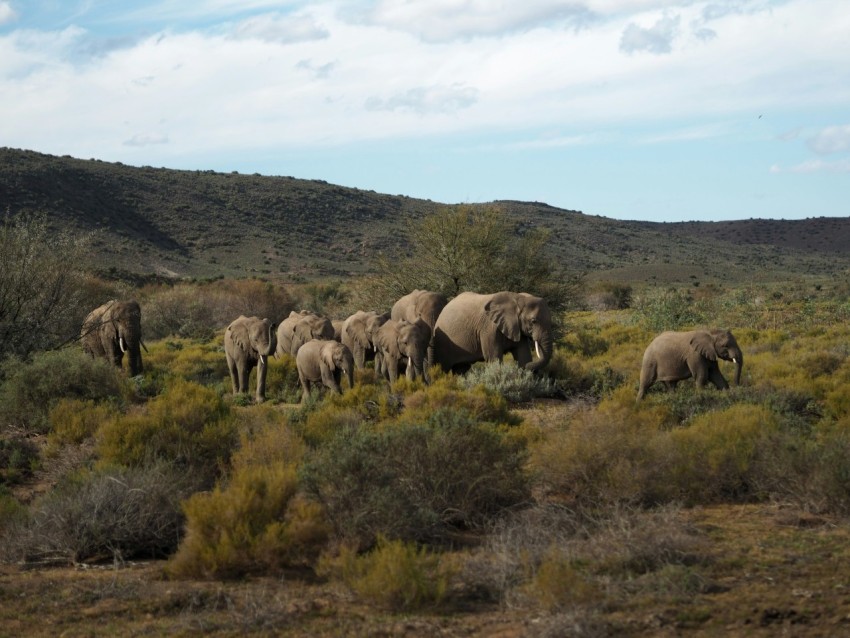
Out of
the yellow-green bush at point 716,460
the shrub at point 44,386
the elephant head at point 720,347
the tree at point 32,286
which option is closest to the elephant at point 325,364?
the shrub at point 44,386

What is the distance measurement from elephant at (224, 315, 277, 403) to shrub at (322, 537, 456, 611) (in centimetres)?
1107

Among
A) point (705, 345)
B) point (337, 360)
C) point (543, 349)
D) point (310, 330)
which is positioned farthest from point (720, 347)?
point (310, 330)

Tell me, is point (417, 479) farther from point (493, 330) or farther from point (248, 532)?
point (493, 330)

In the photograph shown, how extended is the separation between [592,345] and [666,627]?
18.5 meters

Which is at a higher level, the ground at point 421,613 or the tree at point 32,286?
the tree at point 32,286

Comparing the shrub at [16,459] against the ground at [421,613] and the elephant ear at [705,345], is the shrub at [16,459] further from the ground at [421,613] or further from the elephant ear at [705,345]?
the elephant ear at [705,345]

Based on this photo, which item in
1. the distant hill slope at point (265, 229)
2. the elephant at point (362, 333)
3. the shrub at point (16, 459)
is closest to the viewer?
the shrub at point (16, 459)

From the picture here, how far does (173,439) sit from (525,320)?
7311mm

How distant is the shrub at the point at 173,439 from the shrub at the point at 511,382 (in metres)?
4.86

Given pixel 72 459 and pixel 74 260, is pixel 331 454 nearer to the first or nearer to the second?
pixel 72 459

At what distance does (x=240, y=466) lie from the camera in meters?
10.4

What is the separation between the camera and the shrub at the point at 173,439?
11039 millimetres

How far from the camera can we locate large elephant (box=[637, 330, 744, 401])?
52.1 ft

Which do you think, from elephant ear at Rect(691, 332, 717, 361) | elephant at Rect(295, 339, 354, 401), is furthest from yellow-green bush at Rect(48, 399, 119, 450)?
elephant ear at Rect(691, 332, 717, 361)
